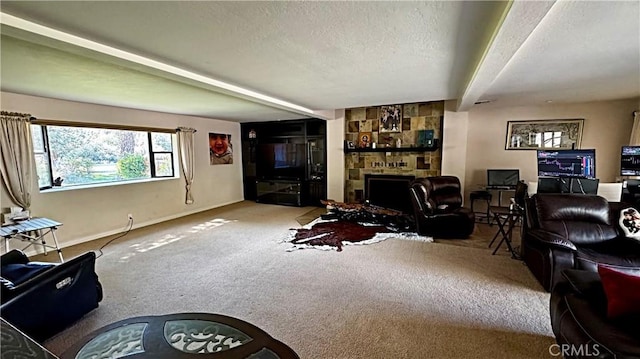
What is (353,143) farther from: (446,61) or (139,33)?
(139,33)

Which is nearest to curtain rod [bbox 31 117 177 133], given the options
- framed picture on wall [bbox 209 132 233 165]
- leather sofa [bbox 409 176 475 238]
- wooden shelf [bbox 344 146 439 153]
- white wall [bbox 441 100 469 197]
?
framed picture on wall [bbox 209 132 233 165]

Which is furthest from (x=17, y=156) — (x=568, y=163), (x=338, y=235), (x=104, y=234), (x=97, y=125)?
(x=568, y=163)

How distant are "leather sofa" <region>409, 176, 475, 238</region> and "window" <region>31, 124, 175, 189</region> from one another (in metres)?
5.00

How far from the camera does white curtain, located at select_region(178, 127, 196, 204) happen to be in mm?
5957

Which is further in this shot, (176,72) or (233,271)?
(233,271)

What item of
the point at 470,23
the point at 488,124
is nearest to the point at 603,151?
the point at 488,124

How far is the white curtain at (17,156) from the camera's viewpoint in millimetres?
3578

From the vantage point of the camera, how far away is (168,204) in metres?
5.83

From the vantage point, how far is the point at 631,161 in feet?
13.2

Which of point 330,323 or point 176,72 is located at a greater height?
point 176,72

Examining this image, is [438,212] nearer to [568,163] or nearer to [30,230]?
[568,163]

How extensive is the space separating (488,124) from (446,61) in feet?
12.0

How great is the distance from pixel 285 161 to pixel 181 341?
6062mm

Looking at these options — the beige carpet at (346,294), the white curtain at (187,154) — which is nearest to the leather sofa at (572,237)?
the beige carpet at (346,294)
